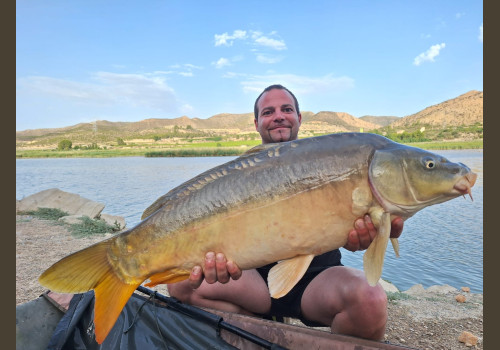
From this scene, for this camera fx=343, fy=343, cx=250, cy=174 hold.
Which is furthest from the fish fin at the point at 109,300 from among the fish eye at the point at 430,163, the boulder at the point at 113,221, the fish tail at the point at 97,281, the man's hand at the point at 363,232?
the boulder at the point at 113,221

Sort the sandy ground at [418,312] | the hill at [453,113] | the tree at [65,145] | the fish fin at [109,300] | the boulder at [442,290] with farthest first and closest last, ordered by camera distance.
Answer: the tree at [65,145], the hill at [453,113], the boulder at [442,290], the sandy ground at [418,312], the fish fin at [109,300]

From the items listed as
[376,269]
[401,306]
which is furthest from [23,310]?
[401,306]

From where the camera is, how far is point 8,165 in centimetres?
305

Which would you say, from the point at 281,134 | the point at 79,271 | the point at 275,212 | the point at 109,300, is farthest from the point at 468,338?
the point at 79,271

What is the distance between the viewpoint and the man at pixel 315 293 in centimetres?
137

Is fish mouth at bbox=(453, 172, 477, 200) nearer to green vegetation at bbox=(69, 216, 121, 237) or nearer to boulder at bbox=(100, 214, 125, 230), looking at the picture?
green vegetation at bbox=(69, 216, 121, 237)

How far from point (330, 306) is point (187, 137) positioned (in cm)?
6882

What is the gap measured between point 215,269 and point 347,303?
72 centimetres

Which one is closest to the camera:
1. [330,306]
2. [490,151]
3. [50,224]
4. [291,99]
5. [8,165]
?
[330,306]

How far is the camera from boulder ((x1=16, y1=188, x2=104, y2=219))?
7836 mm

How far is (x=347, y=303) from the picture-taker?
166 centimetres

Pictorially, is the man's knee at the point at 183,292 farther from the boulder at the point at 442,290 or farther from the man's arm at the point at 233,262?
the boulder at the point at 442,290

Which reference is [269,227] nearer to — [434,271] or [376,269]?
[376,269]

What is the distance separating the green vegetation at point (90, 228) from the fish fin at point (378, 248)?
A: 5569 mm
